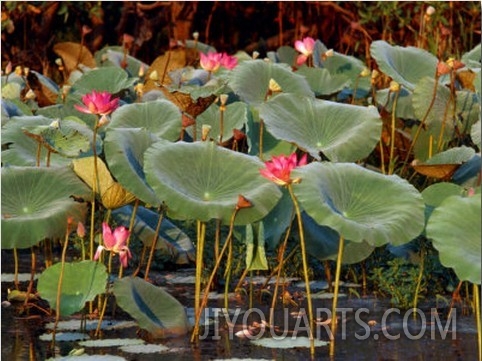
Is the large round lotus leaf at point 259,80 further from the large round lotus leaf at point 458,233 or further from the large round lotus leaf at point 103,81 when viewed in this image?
the large round lotus leaf at point 458,233

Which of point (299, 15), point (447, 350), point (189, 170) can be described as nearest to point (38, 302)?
point (189, 170)

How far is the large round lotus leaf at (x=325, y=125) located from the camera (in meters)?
3.84

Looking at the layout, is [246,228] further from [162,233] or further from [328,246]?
[162,233]

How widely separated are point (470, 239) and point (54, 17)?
586 cm

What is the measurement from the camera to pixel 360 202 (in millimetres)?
3404

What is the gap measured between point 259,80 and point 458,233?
1601 mm

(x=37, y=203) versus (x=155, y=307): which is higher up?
(x=37, y=203)

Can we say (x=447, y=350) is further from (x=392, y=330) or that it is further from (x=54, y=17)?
(x=54, y=17)

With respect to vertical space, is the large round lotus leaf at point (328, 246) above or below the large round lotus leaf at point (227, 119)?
below

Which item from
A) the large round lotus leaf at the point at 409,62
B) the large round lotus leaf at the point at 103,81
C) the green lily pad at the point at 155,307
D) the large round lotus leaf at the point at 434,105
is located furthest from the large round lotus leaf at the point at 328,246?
the large round lotus leaf at the point at 103,81

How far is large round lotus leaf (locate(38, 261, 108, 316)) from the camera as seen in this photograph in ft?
11.4

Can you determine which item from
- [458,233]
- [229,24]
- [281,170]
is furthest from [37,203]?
[229,24]

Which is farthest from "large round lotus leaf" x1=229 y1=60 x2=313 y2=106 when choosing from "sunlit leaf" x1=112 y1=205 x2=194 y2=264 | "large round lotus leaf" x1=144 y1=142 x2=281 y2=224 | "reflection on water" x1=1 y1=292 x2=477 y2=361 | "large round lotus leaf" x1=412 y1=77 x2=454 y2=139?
"reflection on water" x1=1 y1=292 x2=477 y2=361

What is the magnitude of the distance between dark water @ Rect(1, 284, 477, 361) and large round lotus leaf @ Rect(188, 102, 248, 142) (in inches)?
27.3
